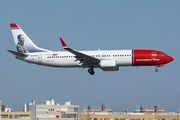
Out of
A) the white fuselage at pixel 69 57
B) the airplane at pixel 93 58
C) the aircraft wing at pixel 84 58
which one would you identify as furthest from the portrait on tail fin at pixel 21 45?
the aircraft wing at pixel 84 58

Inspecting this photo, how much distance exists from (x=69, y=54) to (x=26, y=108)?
206ft

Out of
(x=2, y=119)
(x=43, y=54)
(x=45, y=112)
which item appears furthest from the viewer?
(x=45, y=112)

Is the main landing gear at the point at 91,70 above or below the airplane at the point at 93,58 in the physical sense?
below

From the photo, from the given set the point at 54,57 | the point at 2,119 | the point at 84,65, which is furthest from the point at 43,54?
the point at 2,119

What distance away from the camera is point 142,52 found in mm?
70438

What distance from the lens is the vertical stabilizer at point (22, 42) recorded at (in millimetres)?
77750

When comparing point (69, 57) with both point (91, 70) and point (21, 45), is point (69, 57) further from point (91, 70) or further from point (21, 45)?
point (21, 45)

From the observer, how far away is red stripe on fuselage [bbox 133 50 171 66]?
69750 millimetres

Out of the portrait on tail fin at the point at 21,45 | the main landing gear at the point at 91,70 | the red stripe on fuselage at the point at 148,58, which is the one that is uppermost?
the portrait on tail fin at the point at 21,45

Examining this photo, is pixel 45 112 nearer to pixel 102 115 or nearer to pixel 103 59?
pixel 102 115

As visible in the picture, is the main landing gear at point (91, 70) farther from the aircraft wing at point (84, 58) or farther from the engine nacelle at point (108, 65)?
Answer: the engine nacelle at point (108, 65)

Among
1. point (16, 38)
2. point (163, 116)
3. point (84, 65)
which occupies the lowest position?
point (163, 116)

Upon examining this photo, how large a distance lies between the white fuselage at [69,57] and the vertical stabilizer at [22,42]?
2227 mm

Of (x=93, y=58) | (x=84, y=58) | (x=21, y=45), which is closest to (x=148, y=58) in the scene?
(x=93, y=58)
